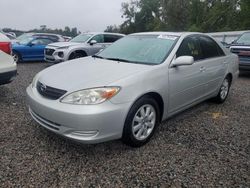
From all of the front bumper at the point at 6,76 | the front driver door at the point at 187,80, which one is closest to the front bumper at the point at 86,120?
the front driver door at the point at 187,80

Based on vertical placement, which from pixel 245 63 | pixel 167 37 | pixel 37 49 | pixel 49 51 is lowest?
pixel 245 63

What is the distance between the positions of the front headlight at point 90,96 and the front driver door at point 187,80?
1.10m

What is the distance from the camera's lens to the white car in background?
14.6 feet

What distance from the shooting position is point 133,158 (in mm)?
3045

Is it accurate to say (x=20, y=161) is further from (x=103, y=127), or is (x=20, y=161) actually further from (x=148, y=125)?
(x=148, y=125)

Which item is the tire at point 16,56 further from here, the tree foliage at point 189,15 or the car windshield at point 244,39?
the tree foliage at point 189,15

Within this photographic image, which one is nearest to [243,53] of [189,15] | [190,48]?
[190,48]

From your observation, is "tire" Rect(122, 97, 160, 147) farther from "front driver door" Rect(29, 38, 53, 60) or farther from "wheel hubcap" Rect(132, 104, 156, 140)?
"front driver door" Rect(29, 38, 53, 60)

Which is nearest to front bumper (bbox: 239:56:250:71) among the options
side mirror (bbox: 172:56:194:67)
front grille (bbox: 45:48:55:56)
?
side mirror (bbox: 172:56:194:67)

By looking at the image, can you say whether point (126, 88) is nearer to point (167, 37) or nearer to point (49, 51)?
point (167, 37)

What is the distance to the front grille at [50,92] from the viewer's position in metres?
2.92

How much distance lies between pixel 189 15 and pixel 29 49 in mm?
32629

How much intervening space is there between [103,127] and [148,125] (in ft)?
2.66

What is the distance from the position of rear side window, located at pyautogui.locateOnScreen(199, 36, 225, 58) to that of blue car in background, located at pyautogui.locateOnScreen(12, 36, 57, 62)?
841 centimetres
